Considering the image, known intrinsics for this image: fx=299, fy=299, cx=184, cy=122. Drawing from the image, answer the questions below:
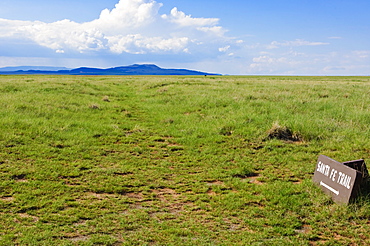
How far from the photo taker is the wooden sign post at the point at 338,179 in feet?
19.6

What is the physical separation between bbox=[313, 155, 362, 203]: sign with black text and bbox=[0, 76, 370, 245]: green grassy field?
222 millimetres

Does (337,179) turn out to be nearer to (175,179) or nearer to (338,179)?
(338,179)

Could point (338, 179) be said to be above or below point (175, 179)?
above

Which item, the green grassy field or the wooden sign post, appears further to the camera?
the wooden sign post

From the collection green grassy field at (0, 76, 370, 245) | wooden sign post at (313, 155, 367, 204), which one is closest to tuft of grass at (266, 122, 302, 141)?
green grassy field at (0, 76, 370, 245)

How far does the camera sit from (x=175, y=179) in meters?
8.06

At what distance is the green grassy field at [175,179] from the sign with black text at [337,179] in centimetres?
22

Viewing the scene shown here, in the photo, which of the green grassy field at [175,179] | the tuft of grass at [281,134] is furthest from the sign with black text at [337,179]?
the tuft of grass at [281,134]

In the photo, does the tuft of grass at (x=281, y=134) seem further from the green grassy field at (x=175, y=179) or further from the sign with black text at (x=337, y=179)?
the sign with black text at (x=337, y=179)

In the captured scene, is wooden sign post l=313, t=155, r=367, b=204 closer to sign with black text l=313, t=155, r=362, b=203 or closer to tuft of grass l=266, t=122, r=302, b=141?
sign with black text l=313, t=155, r=362, b=203

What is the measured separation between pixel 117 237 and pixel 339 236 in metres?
3.87

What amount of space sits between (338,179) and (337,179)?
0.11 ft

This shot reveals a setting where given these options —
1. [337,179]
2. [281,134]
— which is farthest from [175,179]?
[281,134]

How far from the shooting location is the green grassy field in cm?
527
